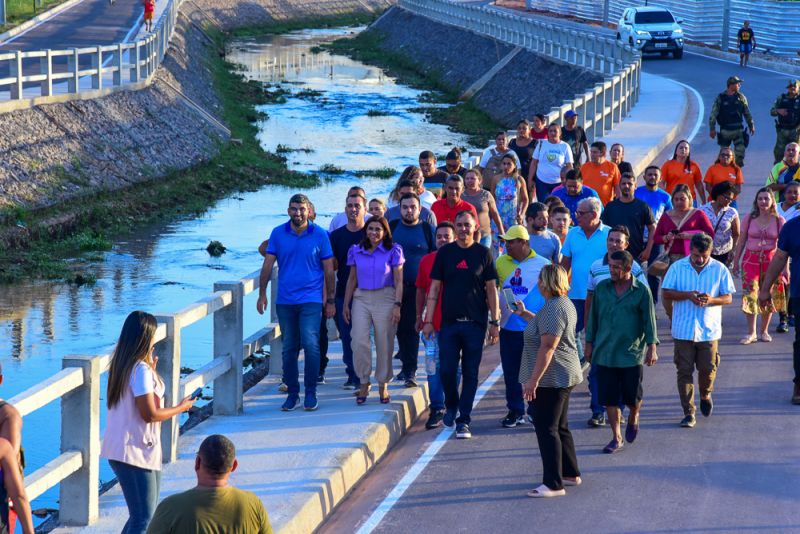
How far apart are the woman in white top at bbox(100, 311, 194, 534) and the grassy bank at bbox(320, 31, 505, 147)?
1270 inches

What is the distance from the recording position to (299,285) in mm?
11375

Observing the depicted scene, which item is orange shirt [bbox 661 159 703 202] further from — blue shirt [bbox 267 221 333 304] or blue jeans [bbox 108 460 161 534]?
blue jeans [bbox 108 460 161 534]

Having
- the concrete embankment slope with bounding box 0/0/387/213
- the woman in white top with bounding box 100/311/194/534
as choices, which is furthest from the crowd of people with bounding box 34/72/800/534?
the concrete embankment slope with bounding box 0/0/387/213

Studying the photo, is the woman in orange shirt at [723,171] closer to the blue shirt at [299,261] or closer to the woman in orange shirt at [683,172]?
the woman in orange shirt at [683,172]

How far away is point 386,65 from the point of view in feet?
223

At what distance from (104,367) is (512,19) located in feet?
159

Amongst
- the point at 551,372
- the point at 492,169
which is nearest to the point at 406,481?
the point at 551,372

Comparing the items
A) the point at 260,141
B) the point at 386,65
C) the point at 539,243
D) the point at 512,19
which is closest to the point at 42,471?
the point at 539,243

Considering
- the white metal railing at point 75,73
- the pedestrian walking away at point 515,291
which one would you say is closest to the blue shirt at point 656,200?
the pedestrian walking away at point 515,291

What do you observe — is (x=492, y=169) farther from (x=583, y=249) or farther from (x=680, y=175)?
(x=583, y=249)

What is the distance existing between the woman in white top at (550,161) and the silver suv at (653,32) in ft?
112

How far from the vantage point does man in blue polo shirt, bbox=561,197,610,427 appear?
39.4ft

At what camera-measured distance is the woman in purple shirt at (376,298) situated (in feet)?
37.3

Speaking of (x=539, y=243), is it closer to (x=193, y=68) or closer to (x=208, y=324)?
(x=208, y=324)
